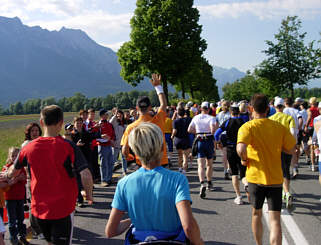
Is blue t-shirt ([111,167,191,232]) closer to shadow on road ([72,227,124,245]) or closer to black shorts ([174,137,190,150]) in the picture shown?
shadow on road ([72,227,124,245])

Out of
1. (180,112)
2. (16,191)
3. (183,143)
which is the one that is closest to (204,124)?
(183,143)

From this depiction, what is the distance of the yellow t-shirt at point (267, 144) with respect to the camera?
399 centimetres

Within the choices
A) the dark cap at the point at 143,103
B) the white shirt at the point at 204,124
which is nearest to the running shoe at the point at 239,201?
the white shirt at the point at 204,124

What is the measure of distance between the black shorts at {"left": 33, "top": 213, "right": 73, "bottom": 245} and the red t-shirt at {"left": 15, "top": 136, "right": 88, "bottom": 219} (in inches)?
2.2

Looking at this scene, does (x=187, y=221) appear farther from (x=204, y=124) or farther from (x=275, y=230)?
(x=204, y=124)

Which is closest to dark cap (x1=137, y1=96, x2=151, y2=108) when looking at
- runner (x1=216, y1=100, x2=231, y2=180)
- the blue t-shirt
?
runner (x1=216, y1=100, x2=231, y2=180)

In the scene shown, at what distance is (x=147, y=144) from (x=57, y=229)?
1.63 metres

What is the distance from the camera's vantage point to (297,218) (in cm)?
567

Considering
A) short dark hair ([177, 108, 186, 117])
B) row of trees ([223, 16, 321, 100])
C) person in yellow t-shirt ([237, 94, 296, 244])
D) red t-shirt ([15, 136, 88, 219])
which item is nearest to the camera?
red t-shirt ([15, 136, 88, 219])

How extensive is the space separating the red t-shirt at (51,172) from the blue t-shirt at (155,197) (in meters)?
1.13

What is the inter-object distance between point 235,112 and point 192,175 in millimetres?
3539

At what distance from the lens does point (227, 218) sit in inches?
228

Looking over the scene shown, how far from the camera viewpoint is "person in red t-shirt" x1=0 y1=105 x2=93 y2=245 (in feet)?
10.3

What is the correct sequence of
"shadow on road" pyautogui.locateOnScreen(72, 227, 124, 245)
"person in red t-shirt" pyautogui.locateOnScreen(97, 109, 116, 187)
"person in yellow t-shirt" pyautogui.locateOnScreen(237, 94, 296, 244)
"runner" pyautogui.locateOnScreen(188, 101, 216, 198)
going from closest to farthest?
1. "person in yellow t-shirt" pyautogui.locateOnScreen(237, 94, 296, 244)
2. "shadow on road" pyautogui.locateOnScreen(72, 227, 124, 245)
3. "runner" pyautogui.locateOnScreen(188, 101, 216, 198)
4. "person in red t-shirt" pyautogui.locateOnScreen(97, 109, 116, 187)
